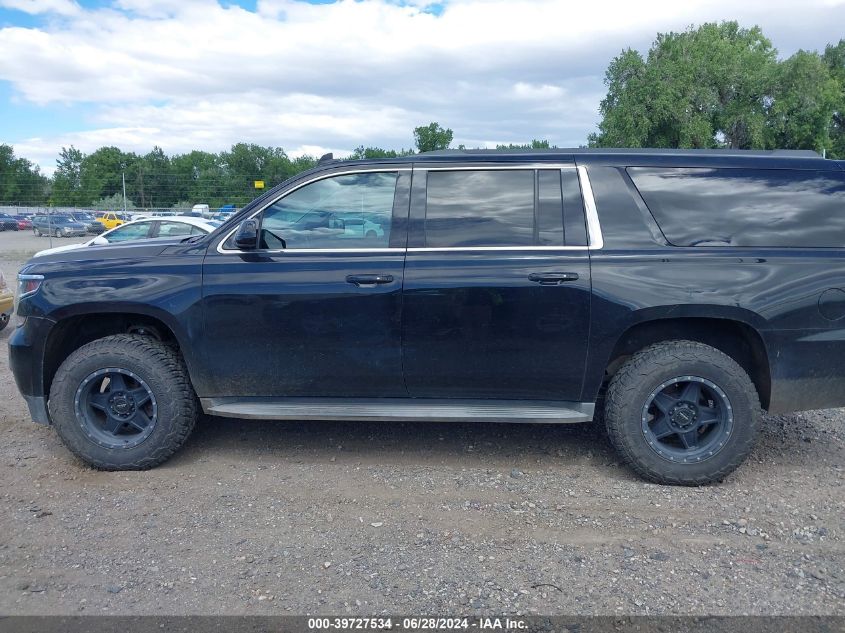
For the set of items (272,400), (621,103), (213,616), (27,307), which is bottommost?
(213,616)

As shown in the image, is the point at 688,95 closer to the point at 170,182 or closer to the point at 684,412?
the point at 170,182

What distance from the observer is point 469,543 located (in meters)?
3.54

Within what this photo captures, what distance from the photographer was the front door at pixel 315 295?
421 cm

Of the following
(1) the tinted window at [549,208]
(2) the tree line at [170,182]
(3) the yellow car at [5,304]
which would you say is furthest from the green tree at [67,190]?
(1) the tinted window at [549,208]

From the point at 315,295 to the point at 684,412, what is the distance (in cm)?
235

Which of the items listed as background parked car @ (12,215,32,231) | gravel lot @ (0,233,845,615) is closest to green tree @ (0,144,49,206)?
background parked car @ (12,215,32,231)

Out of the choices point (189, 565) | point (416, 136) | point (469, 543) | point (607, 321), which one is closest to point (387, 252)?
point (607, 321)

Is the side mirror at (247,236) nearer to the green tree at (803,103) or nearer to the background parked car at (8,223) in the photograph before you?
the green tree at (803,103)

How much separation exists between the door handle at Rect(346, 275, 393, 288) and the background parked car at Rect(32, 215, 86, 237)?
3053 centimetres

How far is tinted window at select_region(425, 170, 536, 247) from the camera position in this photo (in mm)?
4238

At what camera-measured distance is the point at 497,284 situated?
13.5ft

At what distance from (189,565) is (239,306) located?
5.12 ft

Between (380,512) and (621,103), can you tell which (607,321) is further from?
(621,103)

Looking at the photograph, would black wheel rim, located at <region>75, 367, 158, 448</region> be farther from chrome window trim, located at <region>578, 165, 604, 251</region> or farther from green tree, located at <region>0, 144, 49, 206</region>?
green tree, located at <region>0, 144, 49, 206</region>
